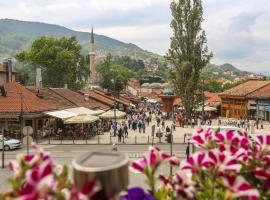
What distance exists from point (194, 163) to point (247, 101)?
6647 centimetres

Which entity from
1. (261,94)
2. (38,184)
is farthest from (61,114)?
(38,184)

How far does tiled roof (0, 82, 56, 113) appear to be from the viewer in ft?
125

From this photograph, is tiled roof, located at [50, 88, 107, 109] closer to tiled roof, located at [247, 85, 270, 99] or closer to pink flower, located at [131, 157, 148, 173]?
tiled roof, located at [247, 85, 270, 99]

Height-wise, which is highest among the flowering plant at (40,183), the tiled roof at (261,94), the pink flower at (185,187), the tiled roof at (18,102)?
the tiled roof at (261,94)

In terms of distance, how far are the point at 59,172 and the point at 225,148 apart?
116 centimetres

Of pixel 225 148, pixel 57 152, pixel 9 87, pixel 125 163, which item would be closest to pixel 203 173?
pixel 225 148

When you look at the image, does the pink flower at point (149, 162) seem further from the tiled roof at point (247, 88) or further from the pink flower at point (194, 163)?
the tiled roof at point (247, 88)

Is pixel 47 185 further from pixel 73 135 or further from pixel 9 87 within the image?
pixel 9 87

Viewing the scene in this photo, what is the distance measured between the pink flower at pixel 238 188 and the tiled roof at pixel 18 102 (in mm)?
36228

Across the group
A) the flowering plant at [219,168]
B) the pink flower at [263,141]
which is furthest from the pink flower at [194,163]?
the pink flower at [263,141]

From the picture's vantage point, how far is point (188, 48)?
166 ft

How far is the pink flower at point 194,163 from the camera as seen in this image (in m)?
2.96

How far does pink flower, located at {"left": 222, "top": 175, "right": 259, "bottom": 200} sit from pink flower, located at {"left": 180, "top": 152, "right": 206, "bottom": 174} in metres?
0.25

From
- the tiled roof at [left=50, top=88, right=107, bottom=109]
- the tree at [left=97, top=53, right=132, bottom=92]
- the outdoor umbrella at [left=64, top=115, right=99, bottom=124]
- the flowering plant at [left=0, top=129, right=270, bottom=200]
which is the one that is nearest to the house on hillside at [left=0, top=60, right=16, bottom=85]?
the tiled roof at [left=50, top=88, right=107, bottom=109]
